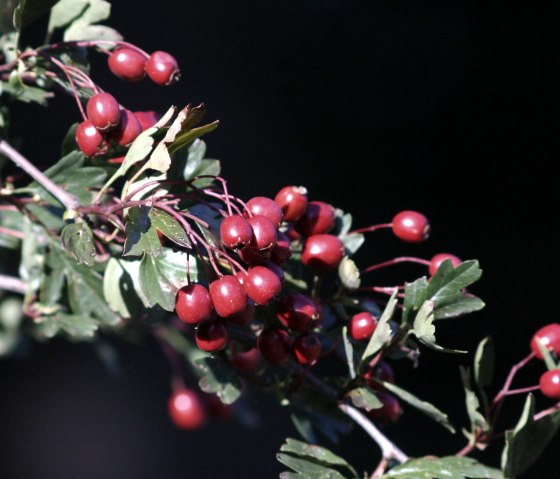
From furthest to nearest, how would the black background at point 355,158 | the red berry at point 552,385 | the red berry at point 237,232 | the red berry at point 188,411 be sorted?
the black background at point 355,158 → the red berry at point 188,411 → the red berry at point 552,385 → the red berry at point 237,232

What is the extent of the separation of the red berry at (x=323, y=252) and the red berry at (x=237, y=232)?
0.17m

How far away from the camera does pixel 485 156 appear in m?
3.35

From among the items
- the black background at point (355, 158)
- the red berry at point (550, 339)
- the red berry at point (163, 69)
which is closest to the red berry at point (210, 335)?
the red berry at point (163, 69)

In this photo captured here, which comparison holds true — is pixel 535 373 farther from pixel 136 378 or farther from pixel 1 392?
pixel 1 392

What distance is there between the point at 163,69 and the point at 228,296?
307 mm

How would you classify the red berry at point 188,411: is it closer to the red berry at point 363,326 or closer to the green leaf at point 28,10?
the red berry at point 363,326

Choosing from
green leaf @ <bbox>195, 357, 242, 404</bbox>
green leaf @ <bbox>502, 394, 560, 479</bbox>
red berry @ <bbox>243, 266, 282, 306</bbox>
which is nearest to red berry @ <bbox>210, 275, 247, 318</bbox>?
red berry @ <bbox>243, 266, 282, 306</bbox>

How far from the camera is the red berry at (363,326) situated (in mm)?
893

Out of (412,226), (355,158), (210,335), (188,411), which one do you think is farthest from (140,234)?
(355,158)

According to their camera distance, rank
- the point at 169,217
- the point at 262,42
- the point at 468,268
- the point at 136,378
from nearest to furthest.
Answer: the point at 169,217 < the point at 468,268 < the point at 136,378 < the point at 262,42

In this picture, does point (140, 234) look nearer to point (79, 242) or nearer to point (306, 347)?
point (79, 242)

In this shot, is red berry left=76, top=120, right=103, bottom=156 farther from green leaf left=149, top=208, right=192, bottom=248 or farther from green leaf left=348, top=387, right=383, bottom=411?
green leaf left=348, top=387, right=383, bottom=411

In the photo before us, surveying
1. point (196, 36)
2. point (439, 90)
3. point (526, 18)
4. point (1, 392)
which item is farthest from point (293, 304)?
point (526, 18)

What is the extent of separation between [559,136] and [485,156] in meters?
0.35
